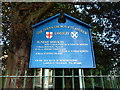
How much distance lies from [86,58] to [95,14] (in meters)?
4.38

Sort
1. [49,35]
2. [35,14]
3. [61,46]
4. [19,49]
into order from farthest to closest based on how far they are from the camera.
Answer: [35,14] < [19,49] < [49,35] < [61,46]

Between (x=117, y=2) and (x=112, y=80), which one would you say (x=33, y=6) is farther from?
(x=117, y=2)

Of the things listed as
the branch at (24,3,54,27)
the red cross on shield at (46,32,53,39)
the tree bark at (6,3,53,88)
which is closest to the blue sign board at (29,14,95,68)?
the red cross on shield at (46,32,53,39)

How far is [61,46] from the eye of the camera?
3.05 metres

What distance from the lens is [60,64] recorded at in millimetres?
2836

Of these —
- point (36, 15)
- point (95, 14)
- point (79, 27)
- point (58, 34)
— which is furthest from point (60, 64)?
point (95, 14)

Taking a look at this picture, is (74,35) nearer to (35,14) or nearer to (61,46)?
(61,46)

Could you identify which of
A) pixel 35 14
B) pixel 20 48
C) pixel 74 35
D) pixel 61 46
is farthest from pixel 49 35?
pixel 35 14

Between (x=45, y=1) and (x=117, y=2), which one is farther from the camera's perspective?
(x=117, y=2)

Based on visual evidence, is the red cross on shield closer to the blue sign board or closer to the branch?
the blue sign board

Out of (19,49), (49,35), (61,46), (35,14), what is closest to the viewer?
(61,46)

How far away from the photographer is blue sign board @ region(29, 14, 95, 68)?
9.40 ft

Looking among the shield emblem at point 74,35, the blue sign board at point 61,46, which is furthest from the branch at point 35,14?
the shield emblem at point 74,35

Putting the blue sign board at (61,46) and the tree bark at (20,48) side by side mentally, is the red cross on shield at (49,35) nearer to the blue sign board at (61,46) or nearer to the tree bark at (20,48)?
the blue sign board at (61,46)
